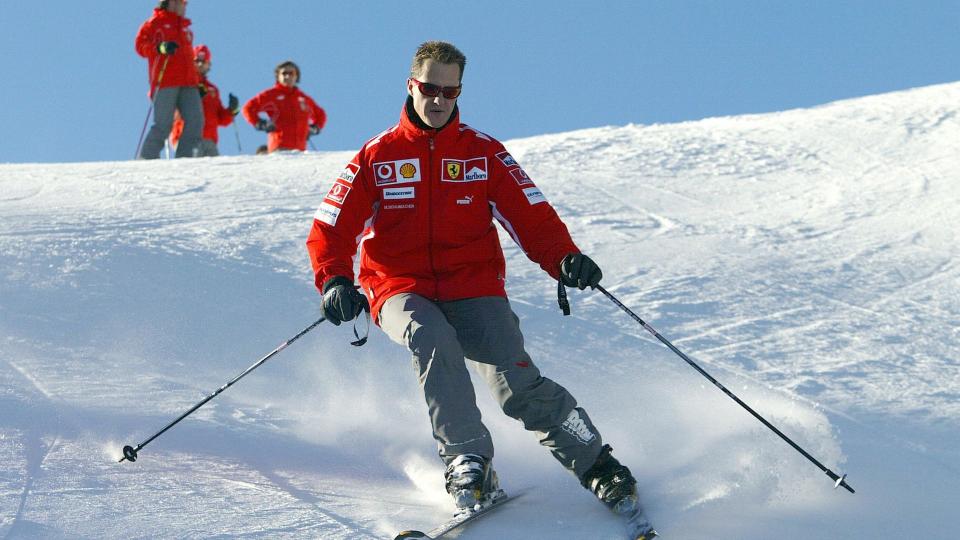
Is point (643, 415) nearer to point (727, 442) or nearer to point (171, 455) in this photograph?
point (727, 442)

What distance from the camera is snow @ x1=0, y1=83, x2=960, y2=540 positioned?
4047 millimetres

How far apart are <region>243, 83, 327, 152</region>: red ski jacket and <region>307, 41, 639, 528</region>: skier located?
351 inches

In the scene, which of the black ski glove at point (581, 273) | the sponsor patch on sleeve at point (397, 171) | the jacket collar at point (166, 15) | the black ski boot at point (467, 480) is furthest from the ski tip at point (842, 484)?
the jacket collar at point (166, 15)

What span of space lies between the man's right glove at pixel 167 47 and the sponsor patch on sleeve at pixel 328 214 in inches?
295

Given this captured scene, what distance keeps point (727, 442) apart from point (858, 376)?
1381 mm

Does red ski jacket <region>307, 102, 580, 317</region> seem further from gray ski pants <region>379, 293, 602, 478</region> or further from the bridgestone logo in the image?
the bridgestone logo

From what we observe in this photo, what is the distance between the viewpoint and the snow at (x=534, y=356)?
159 inches

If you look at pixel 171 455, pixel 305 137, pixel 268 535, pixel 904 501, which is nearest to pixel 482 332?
pixel 268 535

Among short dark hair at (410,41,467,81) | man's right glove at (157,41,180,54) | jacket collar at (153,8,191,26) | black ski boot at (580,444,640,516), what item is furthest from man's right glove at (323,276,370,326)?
jacket collar at (153,8,191,26)

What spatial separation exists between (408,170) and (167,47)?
24.8 feet

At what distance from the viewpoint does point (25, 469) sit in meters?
4.14

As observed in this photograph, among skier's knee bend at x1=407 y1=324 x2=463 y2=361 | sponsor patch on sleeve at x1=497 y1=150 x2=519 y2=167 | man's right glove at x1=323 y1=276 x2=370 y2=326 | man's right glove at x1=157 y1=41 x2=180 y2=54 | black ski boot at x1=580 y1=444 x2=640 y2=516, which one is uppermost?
man's right glove at x1=157 y1=41 x2=180 y2=54

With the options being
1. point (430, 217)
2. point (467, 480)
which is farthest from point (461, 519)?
point (430, 217)

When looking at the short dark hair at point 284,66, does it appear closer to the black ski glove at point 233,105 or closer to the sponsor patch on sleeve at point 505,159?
the black ski glove at point 233,105
